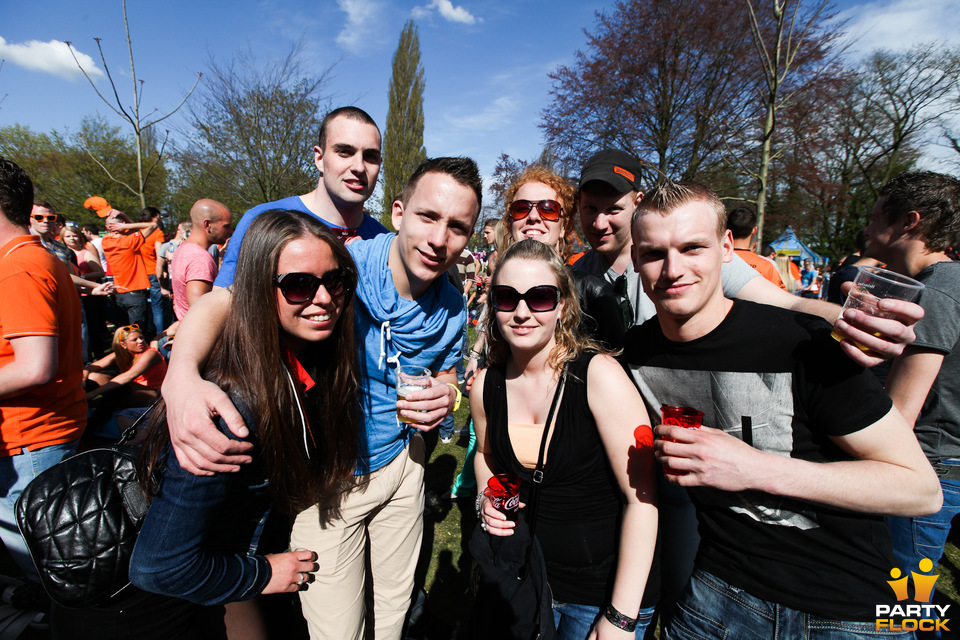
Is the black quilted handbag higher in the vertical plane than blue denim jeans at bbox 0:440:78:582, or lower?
higher

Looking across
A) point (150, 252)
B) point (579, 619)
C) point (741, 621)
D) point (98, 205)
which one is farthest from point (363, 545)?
point (150, 252)

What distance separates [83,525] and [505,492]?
1.58 meters

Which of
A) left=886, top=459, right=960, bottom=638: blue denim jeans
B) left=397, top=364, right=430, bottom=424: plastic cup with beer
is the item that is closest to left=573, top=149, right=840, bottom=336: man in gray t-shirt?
left=397, top=364, right=430, bottom=424: plastic cup with beer

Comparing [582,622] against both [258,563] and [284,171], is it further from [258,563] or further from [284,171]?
[284,171]

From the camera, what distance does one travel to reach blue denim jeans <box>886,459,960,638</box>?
7.38 feet

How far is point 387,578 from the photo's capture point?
254 centimetres

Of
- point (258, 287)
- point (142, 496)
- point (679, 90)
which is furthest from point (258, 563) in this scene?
point (679, 90)

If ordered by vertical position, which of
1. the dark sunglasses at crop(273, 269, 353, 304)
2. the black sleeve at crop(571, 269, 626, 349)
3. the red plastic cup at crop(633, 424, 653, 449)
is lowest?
the red plastic cup at crop(633, 424, 653, 449)

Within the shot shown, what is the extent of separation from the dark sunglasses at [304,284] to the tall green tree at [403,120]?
108 feet

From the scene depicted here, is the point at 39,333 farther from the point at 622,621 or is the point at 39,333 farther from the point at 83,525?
the point at 622,621

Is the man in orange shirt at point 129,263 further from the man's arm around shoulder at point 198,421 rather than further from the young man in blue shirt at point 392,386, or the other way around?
the man's arm around shoulder at point 198,421

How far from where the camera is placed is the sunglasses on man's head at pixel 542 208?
2.96 meters

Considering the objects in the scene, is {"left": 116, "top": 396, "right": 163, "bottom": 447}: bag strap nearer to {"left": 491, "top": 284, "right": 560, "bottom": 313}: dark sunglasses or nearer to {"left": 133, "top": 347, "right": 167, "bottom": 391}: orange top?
{"left": 491, "top": 284, "right": 560, "bottom": 313}: dark sunglasses

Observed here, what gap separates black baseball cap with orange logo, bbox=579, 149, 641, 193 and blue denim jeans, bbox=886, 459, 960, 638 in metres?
2.40
